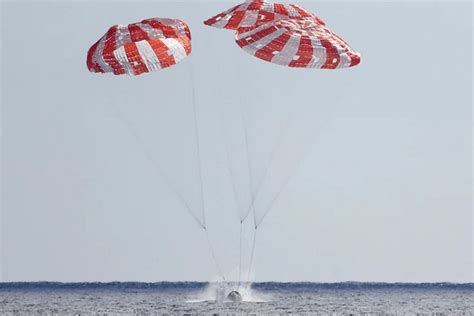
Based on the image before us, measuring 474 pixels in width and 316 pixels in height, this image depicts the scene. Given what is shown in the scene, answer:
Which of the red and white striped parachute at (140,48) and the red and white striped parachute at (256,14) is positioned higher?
the red and white striped parachute at (256,14)

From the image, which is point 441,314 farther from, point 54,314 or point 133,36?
point 133,36

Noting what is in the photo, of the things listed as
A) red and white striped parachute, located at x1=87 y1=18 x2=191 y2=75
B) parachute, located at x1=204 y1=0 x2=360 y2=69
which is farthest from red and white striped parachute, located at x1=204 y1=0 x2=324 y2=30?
red and white striped parachute, located at x1=87 y1=18 x2=191 y2=75

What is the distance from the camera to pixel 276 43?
97.4ft

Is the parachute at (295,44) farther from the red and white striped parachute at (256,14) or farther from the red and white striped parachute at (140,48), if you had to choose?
the red and white striped parachute at (140,48)

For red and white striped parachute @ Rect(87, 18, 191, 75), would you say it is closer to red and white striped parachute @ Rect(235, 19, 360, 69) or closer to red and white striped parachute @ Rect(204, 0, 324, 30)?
red and white striped parachute @ Rect(204, 0, 324, 30)

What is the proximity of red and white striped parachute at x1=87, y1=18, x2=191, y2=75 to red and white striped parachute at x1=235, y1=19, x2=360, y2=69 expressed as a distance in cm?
203

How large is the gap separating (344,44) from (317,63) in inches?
46.3

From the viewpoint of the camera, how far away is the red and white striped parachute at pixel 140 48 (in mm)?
30953

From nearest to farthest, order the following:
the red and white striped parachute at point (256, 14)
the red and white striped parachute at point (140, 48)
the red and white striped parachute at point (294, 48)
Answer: the red and white striped parachute at point (294, 48) < the red and white striped parachute at point (140, 48) < the red and white striped parachute at point (256, 14)

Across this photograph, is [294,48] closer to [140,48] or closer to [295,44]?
[295,44]

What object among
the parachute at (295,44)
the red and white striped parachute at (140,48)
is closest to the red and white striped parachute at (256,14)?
the parachute at (295,44)

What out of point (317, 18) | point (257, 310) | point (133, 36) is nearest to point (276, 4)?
point (317, 18)

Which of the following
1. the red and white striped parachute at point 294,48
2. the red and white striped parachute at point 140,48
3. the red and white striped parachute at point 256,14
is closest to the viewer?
the red and white striped parachute at point 294,48

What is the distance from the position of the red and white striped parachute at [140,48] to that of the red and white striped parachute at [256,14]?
1060 millimetres
